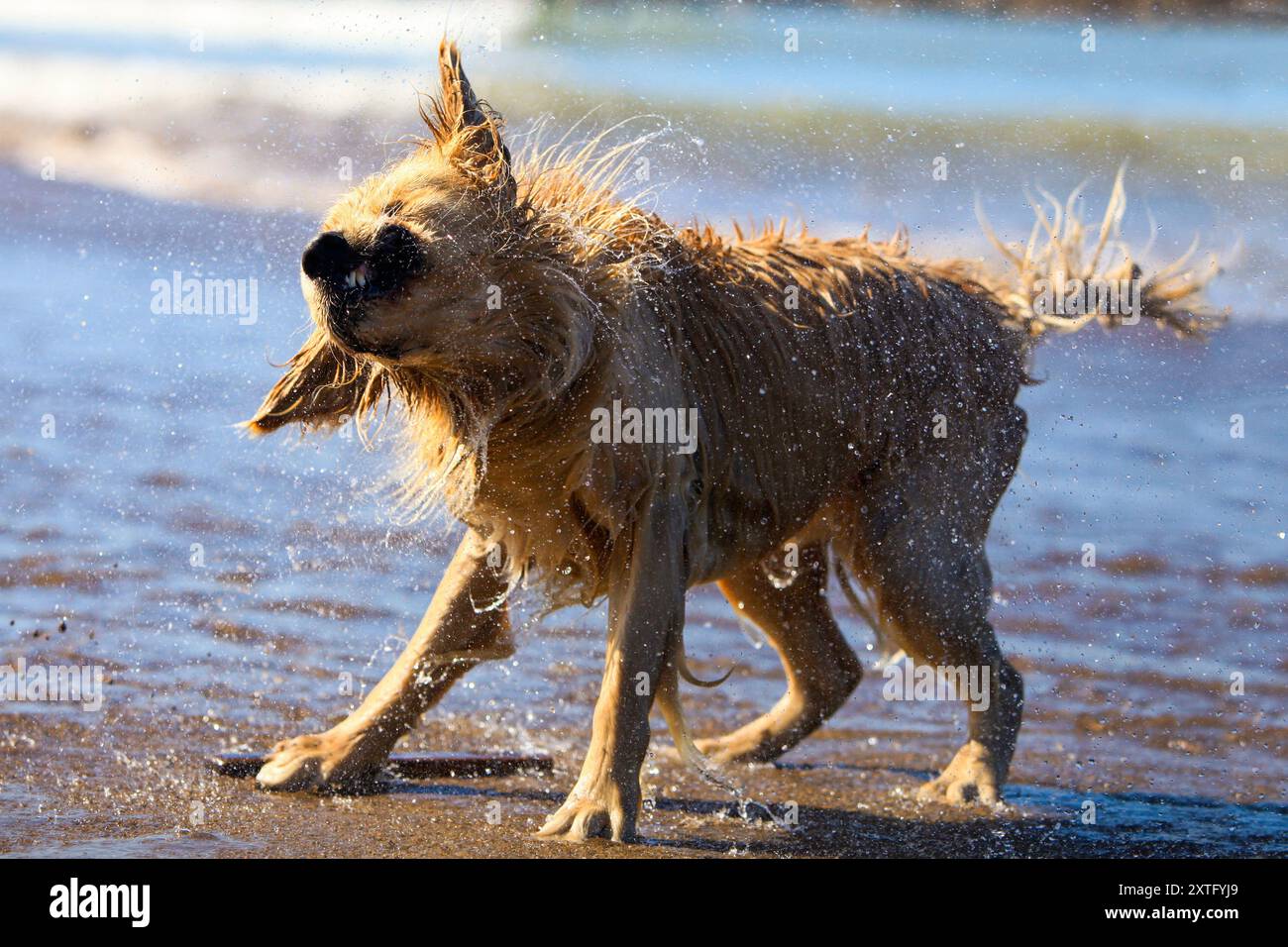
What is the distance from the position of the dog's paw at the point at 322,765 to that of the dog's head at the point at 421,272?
50.3 inches

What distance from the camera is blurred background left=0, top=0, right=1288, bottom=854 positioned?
7.16 m

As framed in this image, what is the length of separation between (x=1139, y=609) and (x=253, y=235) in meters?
9.07

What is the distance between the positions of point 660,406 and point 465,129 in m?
1.11

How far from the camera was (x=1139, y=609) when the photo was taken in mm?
8922

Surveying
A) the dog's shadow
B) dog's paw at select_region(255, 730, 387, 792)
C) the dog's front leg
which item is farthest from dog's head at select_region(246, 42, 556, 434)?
the dog's shadow

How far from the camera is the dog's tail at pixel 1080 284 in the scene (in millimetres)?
7168

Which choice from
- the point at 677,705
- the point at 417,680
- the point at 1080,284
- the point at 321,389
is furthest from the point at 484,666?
the point at 1080,284

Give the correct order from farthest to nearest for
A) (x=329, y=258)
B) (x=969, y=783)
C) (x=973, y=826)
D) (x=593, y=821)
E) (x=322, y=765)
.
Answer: (x=969, y=783), (x=973, y=826), (x=322, y=765), (x=593, y=821), (x=329, y=258)

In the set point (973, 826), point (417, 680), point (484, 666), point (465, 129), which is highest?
point (465, 129)

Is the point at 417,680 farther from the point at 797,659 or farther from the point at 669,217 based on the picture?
the point at 669,217

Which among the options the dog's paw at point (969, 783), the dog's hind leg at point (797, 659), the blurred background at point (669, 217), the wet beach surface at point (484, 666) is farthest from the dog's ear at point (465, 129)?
the dog's paw at point (969, 783)

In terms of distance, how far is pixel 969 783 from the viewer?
676 centimetres

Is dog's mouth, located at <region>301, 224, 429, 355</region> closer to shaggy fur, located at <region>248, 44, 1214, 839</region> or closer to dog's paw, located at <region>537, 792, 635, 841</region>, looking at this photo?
shaggy fur, located at <region>248, 44, 1214, 839</region>
